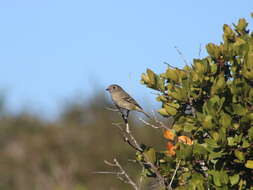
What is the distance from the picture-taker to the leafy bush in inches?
169

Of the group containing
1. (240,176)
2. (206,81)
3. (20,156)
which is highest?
(20,156)

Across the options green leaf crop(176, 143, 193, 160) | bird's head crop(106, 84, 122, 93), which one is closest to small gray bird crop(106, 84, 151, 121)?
bird's head crop(106, 84, 122, 93)

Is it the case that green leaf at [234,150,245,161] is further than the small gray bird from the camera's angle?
No

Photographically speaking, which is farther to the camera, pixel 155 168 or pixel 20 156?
pixel 20 156

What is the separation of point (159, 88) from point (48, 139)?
21.0 m

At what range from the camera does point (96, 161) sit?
23.5m

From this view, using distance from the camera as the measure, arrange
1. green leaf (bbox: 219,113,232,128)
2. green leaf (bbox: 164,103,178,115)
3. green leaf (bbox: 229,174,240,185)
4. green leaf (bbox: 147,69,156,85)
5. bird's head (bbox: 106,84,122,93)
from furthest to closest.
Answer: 1. bird's head (bbox: 106,84,122,93)
2. green leaf (bbox: 147,69,156,85)
3. green leaf (bbox: 164,103,178,115)
4. green leaf (bbox: 229,174,240,185)
5. green leaf (bbox: 219,113,232,128)

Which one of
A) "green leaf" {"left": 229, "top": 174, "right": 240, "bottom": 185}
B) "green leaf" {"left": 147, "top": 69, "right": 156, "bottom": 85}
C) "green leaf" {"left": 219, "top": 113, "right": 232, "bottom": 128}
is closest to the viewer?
"green leaf" {"left": 219, "top": 113, "right": 232, "bottom": 128}

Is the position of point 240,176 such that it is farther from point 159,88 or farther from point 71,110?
point 71,110

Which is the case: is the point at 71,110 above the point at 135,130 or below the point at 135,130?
above

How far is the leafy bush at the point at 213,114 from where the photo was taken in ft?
14.1

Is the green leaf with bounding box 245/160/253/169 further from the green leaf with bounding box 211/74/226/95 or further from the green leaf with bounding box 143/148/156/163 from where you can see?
the green leaf with bounding box 143/148/156/163

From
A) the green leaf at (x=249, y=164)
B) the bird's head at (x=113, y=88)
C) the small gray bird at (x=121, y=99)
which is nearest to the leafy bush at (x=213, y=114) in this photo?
the green leaf at (x=249, y=164)

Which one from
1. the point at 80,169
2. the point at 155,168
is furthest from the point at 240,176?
the point at 80,169
